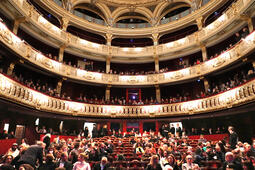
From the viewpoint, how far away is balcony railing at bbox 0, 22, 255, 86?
1087 centimetres

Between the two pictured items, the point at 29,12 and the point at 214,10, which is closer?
the point at 29,12

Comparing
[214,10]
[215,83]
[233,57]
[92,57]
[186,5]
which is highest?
[186,5]

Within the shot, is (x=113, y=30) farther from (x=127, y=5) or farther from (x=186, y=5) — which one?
(x=186, y=5)

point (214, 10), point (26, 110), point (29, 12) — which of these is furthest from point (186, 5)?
point (26, 110)

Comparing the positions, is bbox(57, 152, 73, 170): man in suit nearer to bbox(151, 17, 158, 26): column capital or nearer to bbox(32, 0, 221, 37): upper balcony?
bbox(32, 0, 221, 37): upper balcony

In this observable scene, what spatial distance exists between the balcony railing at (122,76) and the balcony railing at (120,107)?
95.2 inches

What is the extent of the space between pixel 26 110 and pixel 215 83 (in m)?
14.4

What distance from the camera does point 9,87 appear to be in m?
9.30

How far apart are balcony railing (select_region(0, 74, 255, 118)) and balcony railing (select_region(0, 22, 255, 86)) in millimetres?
2418

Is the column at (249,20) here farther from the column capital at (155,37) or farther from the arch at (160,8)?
the arch at (160,8)

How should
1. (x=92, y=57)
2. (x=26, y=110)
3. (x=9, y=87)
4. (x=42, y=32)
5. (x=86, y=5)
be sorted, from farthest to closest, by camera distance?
(x=86, y=5) < (x=92, y=57) < (x=42, y=32) < (x=26, y=110) < (x=9, y=87)

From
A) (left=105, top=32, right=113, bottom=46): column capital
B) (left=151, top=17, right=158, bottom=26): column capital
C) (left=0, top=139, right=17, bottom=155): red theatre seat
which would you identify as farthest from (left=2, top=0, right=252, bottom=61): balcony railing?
(left=0, top=139, right=17, bottom=155): red theatre seat

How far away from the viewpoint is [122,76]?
58.8ft

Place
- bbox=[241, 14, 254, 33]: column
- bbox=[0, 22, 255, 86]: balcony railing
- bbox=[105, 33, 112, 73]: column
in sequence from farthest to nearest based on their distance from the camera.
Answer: bbox=[105, 33, 112, 73]: column < bbox=[241, 14, 254, 33]: column < bbox=[0, 22, 255, 86]: balcony railing
